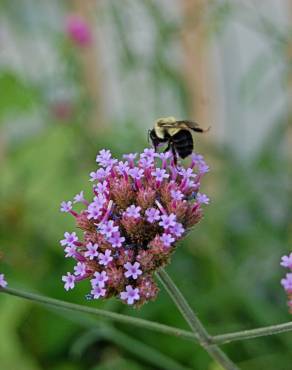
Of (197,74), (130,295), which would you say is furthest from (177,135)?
(197,74)

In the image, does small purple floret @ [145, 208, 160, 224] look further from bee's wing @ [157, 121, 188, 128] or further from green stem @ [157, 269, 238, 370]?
bee's wing @ [157, 121, 188, 128]

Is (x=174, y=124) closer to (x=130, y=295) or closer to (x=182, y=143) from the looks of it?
(x=182, y=143)

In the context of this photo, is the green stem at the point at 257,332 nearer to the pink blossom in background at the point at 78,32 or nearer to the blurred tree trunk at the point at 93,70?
the pink blossom in background at the point at 78,32

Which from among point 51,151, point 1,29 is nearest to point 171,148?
point 51,151

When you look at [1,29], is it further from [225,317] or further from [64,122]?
[225,317]

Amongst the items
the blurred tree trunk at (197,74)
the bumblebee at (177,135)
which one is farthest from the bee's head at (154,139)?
the blurred tree trunk at (197,74)

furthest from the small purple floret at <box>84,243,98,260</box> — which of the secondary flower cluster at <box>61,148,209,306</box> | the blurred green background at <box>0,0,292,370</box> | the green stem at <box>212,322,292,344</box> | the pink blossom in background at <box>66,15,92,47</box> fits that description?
the pink blossom in background at <box>66,15,92,47</box>

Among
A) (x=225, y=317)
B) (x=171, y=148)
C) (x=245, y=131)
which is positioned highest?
(x=245, y=131)

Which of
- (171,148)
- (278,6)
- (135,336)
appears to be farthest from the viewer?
(278,6)
